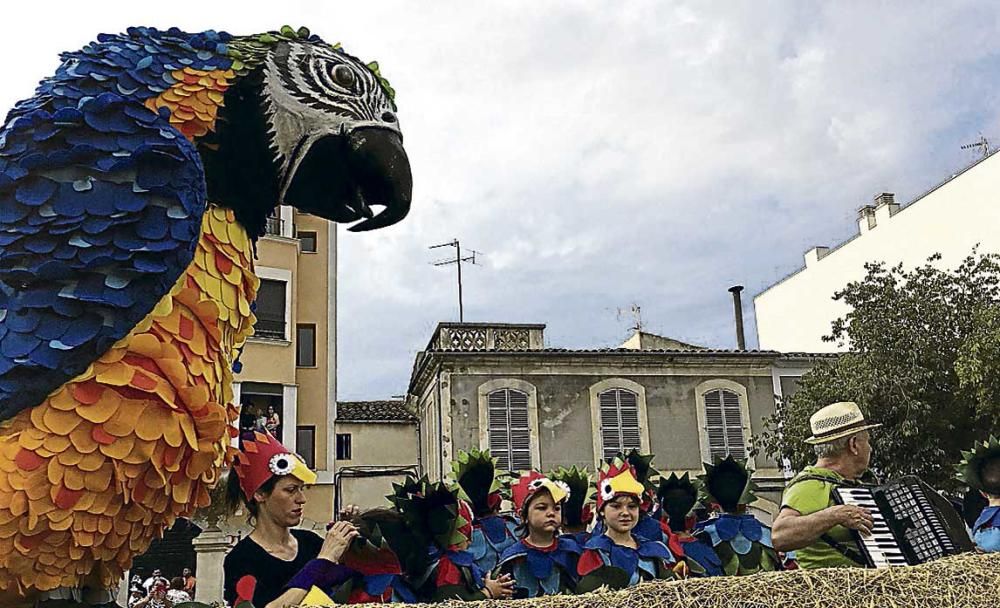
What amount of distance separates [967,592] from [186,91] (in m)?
2.44

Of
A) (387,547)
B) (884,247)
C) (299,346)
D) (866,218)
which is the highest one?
(866,218)

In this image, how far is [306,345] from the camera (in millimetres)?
18781

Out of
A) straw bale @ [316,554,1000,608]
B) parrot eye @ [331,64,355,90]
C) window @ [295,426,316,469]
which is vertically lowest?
straw bale @ [316,554,1000,608]

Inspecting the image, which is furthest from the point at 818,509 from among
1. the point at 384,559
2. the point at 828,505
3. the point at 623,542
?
the point at 384,559

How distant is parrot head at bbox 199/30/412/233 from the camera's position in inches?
91.2

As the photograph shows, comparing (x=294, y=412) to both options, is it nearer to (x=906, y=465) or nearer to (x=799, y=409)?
(x=799, y=409)

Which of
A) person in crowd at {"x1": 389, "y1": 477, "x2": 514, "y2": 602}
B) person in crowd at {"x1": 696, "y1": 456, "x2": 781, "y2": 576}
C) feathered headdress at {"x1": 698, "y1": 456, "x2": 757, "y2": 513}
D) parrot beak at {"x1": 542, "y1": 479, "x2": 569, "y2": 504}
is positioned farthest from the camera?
feathered headdress at {"x1": 698, "y1": 456, "x2": 757, "y2": 513}

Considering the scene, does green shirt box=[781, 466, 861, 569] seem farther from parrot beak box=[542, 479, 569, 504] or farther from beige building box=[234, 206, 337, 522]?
beige building box=[234, 206, 337, 522]

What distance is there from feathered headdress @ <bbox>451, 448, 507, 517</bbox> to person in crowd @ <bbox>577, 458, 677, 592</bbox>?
0.55m

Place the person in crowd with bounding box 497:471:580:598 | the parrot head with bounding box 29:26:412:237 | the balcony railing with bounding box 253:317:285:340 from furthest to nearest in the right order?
1. the balcony railing with bounding box 253:317:285:340
2. the person in crowd with bounding box 497:471:580:598
3. the parrot head with bounding box 29:26:412:237

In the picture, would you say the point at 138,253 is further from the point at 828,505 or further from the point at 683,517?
the point at 683,517

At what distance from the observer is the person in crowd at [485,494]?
4.54m

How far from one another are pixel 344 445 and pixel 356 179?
62.6ft

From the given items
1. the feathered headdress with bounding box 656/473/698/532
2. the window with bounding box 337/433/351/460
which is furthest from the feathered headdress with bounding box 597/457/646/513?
the window with bounding box 337/433/351/460
